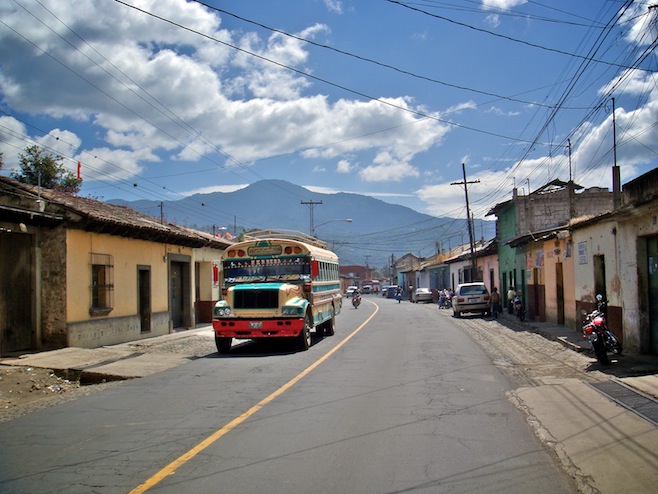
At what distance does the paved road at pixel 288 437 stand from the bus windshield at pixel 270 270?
16.5 feet

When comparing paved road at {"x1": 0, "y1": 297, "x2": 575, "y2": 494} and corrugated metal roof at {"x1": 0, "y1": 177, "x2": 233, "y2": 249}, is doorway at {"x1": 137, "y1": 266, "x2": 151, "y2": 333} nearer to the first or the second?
corrugated metal roof at {"x1": 0, "y1": 177, "x2": 233, "y2": 249}

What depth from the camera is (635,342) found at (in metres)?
13.8

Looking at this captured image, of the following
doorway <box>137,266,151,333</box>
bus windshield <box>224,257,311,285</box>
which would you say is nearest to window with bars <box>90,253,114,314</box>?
doorway <box>137,266,151,333</box>

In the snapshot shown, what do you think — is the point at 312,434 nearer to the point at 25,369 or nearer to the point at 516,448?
the point at 516,448

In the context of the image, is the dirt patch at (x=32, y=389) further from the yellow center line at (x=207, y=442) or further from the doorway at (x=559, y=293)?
the doorway at (x=559, y=293)

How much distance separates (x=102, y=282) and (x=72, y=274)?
6.56ft

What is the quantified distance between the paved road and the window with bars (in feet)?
A: 22.4

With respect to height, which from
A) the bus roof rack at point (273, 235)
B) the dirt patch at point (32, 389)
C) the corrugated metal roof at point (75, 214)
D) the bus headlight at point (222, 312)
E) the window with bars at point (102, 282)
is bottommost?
the dirt patch at point (32, 389)

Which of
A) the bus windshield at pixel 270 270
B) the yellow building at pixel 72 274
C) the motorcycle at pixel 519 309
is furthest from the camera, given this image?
the motorcycle at pixel 519 309

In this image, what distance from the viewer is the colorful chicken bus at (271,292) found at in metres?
16.1

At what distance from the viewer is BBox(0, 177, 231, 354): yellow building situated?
50.5ft

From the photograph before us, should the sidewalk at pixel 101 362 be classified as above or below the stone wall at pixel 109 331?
below

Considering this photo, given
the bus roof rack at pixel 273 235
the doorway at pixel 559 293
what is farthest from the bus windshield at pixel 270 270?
the doorway at pixel 559 293

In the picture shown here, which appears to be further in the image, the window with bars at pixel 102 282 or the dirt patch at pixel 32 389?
the window with bars at pixel 102 282
